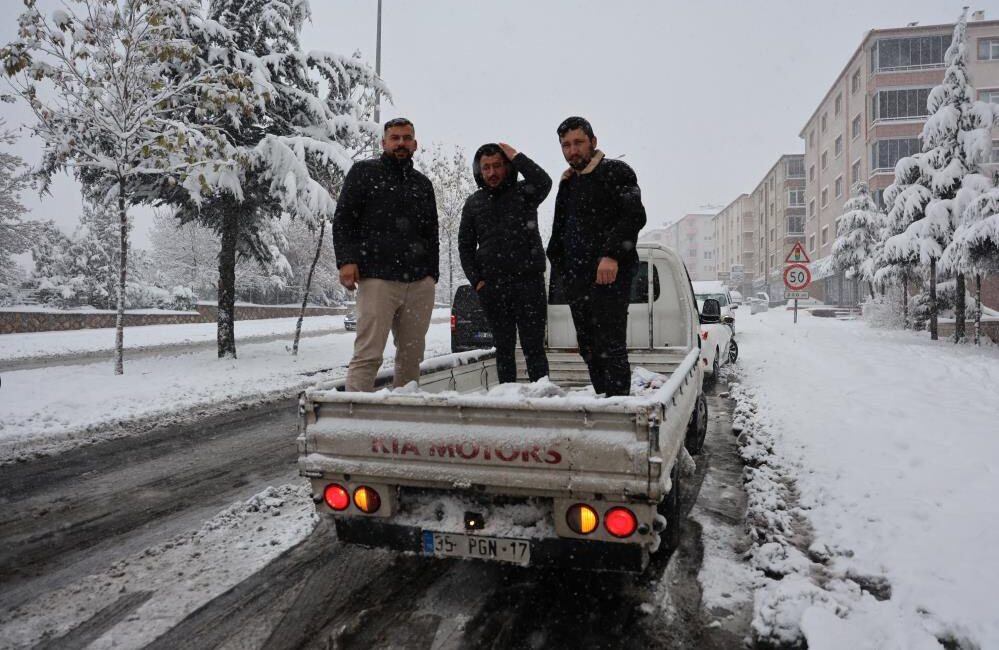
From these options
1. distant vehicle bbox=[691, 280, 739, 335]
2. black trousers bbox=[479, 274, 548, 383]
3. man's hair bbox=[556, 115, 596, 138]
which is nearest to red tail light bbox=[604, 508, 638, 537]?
black trousers bbox=[479, 274, 548, 383]

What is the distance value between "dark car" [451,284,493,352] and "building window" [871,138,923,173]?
143ft

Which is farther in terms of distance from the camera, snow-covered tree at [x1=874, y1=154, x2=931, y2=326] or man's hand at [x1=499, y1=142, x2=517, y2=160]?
snow-covered tree at [x1=874, y1=154, x2=931, y2=326]

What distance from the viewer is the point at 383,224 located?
3.99m

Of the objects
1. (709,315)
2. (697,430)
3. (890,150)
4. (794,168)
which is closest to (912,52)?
(890,150)

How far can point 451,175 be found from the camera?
2919 cm

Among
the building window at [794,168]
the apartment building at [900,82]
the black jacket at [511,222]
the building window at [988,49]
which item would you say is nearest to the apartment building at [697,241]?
the building window at [794,168]

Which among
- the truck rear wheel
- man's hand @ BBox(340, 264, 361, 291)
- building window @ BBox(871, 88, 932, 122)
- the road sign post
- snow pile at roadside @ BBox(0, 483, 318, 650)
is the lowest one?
snow pile at roadside @ BBox(0, 483, 318, 650)

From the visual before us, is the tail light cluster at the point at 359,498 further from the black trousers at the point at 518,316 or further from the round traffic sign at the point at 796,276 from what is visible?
the round traffic sign at the point at 796,276

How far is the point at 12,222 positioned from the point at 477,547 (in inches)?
1566

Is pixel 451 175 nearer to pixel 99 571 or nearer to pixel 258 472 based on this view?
pixel 258 472

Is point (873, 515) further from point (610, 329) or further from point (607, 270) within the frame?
point (607, 270)

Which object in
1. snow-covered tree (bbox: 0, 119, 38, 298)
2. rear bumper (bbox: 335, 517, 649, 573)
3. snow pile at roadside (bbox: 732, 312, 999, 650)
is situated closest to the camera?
rear bumper (bbox: 335, 517, 649, 573)

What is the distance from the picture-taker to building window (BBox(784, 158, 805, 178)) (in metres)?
68.4

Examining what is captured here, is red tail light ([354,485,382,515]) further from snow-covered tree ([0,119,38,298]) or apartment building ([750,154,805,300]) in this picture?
apartment building ([750,154,805,300])
